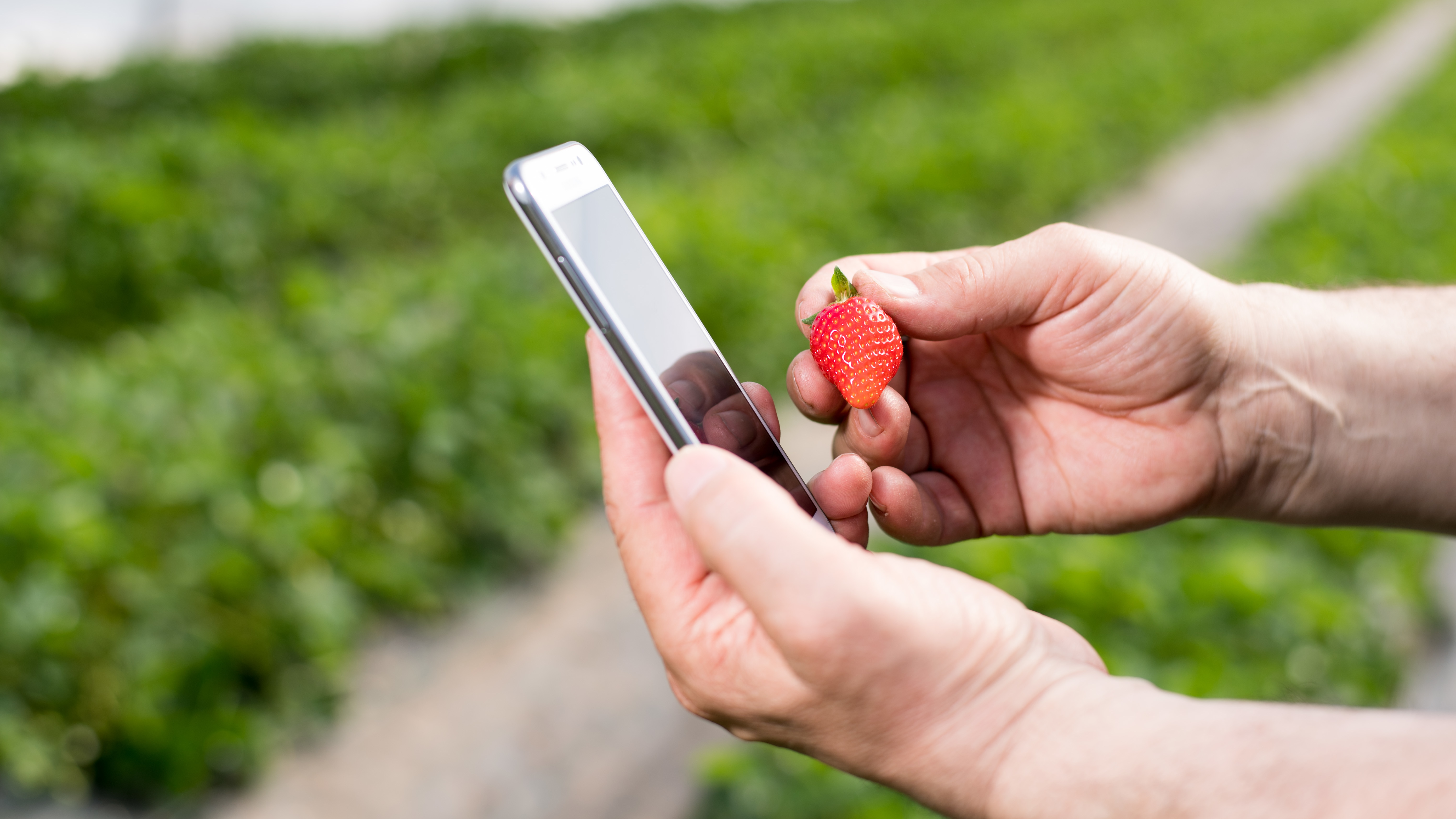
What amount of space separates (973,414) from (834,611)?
33.7 inches

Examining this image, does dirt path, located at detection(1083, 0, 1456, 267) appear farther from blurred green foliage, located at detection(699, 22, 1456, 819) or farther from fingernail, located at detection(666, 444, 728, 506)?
fingernail, located at detection(666, 444, 728, 506)

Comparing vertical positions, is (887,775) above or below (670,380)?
below

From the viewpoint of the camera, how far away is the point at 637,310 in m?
1.25

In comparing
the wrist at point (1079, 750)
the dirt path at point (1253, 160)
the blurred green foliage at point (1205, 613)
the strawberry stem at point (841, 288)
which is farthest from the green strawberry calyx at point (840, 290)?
the dirt path at point (1253, 160)

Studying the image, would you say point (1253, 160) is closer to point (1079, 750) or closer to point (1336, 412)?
point (1336, 412)

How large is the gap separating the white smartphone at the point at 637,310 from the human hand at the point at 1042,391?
0.13m

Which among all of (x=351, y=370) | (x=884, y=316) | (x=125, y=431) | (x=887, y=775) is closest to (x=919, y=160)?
(x=351, y=370)

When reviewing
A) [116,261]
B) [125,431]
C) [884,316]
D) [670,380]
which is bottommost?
[884,316]

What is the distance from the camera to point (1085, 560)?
8.99 ft

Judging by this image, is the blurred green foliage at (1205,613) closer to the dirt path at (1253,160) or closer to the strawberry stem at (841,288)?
the strawberry stem at (841,288)

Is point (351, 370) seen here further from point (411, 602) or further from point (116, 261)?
point (116, 261)

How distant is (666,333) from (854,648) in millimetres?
470

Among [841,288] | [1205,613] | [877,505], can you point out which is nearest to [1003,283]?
[841,288]

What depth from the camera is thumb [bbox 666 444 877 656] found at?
1039 mm
